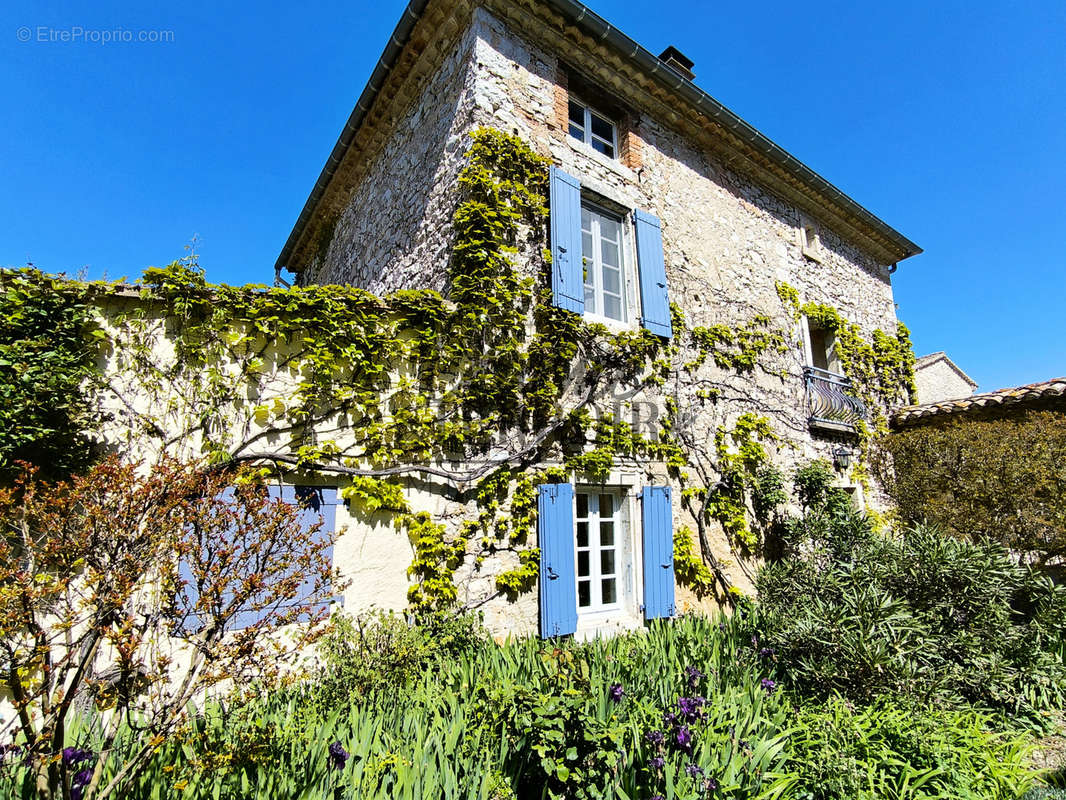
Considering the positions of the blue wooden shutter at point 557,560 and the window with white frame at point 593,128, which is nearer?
the blue wooden shutter at point 557,560

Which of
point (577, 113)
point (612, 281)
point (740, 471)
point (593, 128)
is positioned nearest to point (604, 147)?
point (593, 128)

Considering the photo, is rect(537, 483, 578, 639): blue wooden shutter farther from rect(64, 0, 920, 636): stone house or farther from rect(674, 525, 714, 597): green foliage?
rect(674, 525, 714, 597): green foliage

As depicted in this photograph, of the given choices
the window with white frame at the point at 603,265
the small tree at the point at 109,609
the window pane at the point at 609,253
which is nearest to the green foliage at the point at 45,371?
the small tree at the point at 109,609

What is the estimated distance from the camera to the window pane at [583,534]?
593 centimetres

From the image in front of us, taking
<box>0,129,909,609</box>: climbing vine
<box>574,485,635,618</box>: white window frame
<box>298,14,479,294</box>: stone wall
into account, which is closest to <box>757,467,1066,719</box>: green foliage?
<box>574,485,635,618</box>: white window frame

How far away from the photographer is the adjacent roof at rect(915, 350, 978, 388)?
14.9 meters

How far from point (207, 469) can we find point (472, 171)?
396cm

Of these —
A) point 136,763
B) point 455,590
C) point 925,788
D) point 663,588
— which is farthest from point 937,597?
point 136,763

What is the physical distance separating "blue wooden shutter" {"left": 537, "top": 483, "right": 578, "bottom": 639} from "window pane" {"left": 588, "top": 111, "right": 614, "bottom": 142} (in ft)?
17.0

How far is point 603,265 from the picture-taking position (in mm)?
6805

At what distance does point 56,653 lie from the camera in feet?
11.5

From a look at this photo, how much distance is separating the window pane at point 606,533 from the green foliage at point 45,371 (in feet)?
15.7

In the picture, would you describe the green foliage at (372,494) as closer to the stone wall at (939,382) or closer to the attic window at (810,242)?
the attic window at (810,242)

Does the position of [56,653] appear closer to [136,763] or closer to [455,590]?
[136,763]
